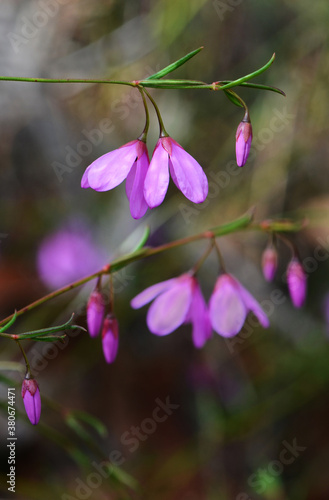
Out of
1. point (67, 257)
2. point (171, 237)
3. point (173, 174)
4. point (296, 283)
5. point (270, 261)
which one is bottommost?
point (296, 283)

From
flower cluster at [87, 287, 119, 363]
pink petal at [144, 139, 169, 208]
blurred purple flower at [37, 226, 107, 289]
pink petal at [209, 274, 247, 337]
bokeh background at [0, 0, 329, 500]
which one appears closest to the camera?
pink petal at [144, 139, 169, 208]

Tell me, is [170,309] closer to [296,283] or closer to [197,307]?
[197,307]

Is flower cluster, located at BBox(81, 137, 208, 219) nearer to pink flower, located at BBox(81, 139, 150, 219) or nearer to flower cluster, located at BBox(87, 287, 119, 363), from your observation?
pink flower, located at BBox(81, 139, 150, 219)

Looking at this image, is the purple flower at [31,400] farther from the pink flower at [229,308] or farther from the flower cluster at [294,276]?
the flower cluster at [294,276]

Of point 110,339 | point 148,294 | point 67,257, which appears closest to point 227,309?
point 148,294

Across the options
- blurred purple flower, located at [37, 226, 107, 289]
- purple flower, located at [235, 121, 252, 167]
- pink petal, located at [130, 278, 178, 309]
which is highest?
blurred purple flower, located at [37, 226, 107, 289]

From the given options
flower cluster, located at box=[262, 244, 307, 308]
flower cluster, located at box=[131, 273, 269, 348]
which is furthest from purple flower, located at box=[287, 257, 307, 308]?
flower cluster, located at box=[131, 273, 269, 348]
